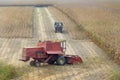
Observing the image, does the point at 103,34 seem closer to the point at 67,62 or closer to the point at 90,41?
the point at 90,41

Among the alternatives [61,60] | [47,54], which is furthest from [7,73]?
[61,60]

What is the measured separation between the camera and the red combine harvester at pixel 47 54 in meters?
16.7

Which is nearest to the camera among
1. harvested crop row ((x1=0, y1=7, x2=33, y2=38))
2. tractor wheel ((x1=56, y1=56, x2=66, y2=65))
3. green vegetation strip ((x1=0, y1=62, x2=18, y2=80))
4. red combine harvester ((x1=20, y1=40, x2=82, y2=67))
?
green vegetation strip ((x1=0, y1=62, x2=18, y2=80))

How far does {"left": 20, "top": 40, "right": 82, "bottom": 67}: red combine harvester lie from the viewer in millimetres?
16688

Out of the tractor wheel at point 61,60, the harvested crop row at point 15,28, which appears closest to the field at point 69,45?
the harvested crop row at point 15,28

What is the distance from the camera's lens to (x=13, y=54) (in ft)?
64.9

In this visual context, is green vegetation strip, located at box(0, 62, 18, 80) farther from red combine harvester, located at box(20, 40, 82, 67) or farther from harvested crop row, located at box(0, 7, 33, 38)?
harvested crop row, located at box(0, 7, 33, 38)

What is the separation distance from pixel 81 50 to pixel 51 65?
14.7 ft

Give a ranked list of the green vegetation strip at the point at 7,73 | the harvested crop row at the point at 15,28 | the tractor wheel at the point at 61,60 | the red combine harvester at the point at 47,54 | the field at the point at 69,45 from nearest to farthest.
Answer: the green vegetation strip at the point at 7,73
the field at the point at 69,45
the red combine harvester at the point at 47,54
the tractor wheel at the point at 61,60
the harvested crop row at the point at 15,28

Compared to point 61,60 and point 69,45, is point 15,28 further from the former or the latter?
point 61,60

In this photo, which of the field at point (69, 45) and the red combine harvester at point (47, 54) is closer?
the field at point (69, 45)

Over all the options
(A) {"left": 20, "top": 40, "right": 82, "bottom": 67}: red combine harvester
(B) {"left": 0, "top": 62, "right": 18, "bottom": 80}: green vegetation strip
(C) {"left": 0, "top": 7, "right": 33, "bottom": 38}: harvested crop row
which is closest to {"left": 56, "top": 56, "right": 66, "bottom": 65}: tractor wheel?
(A) {"left": 20, "top": 40, "right": 82, "bottom": 67}: red combine harvester

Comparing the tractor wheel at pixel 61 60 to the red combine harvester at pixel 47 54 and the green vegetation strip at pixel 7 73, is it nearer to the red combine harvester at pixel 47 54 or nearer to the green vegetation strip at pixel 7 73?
the red combine harvester at pixel 47 54

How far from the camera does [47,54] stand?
16.9 m
